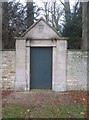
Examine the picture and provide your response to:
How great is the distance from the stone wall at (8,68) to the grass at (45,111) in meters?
3.93

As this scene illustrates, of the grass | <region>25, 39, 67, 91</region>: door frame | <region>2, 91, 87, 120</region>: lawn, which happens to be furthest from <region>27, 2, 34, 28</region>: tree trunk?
the grass

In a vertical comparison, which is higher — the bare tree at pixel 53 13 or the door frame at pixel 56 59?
the bare tree at pixel 53 13

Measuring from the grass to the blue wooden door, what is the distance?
393cm

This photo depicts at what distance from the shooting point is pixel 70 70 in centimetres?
1255

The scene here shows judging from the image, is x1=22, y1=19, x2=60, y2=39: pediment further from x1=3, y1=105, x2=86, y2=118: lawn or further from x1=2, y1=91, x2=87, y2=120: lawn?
x1=3, y1=105, x2=86, y2=118: lawn

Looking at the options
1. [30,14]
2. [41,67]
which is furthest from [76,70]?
[30,14]

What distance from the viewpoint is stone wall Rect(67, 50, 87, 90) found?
12.5 m

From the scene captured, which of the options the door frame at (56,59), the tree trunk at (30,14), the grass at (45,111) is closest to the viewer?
the grass at (45,111)

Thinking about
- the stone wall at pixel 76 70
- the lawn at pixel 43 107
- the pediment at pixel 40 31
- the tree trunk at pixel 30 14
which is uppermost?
the tree trunk at pixel 30 14

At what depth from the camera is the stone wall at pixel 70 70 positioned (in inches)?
493

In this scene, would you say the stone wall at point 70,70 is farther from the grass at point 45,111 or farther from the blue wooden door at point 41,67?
the grass at point 45,111

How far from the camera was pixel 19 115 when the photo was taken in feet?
24.7

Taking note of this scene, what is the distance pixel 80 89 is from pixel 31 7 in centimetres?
1048

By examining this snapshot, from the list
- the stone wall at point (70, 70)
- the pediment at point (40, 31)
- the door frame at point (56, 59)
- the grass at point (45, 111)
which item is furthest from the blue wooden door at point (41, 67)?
the grass at point (45, 111)
